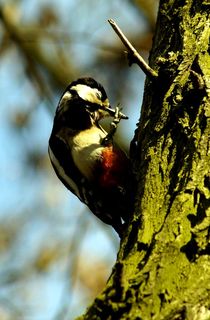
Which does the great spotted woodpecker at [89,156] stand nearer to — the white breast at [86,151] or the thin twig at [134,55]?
the white breast at [86,151]

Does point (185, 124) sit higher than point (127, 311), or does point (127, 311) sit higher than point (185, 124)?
point (185, 124)

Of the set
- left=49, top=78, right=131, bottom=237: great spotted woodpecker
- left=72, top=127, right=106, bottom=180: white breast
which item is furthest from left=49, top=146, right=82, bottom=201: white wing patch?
left=72, top=127, right=106, bottom=180: white breast

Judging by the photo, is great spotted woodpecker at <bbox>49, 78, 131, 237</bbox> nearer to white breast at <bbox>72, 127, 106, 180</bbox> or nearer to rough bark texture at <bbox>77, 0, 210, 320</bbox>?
white breast at <bbox>72, 127, 106, 180</bbox>

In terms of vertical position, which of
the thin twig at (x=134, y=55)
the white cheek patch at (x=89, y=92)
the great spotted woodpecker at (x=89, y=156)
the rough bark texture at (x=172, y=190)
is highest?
the white cheek patch at (x=89, y=92)

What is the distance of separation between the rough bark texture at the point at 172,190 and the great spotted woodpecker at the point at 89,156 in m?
0.48

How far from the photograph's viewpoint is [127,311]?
72.2 inches

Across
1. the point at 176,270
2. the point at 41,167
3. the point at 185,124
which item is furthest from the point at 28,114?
the point at 176,270

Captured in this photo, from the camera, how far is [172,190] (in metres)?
2.25

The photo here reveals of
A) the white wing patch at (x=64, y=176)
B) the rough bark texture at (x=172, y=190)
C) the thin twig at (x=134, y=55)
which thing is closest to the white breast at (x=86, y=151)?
the white wing patch at (x=64, y=176)

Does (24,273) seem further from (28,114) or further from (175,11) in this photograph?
(175,11)

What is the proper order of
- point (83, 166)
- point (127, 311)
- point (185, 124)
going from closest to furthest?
point (127, 311) → point (185, 124) → point (83, 166)

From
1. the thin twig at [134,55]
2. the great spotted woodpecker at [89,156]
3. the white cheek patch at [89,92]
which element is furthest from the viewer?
the white cheek patch at [89,92]

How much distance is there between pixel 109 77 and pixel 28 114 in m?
0.95

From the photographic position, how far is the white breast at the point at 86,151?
11.8 ft
